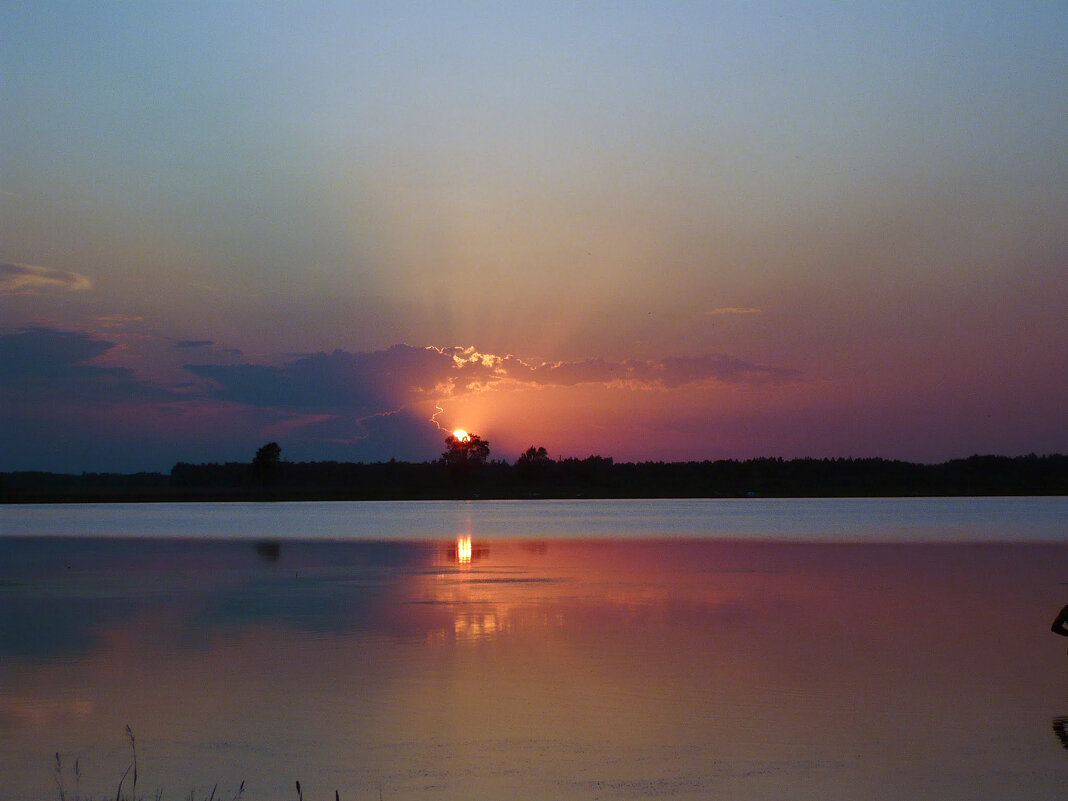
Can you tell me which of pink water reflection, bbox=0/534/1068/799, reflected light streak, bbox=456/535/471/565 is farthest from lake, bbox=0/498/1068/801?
reflected light streak, bbox=456/535/471/565

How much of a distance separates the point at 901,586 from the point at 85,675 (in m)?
18.3

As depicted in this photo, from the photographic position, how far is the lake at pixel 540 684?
10.2 m

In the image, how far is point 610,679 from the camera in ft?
47.8

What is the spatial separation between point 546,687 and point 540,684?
22 cm

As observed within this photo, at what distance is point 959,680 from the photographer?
14.6 metres

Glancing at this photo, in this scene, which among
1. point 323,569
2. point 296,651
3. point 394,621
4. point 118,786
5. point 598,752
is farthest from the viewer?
point 323,569

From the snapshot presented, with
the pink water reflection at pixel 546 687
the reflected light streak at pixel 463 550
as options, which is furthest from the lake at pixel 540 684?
the reflected light streak at pixel 463 550

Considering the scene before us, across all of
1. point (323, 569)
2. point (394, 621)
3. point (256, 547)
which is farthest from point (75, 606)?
point (256, 547)

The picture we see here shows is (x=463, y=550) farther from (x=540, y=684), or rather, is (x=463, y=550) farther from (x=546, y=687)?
(x=546, y=687)

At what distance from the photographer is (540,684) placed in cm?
1434

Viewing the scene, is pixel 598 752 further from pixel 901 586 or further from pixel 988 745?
pixel 901 586

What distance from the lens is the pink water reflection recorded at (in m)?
10.3

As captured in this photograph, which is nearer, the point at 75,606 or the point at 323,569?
the point at 75,606

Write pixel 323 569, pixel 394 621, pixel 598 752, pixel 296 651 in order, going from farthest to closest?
1. pixel 323 569
2. pixel 394 621
3. pixel 296 651
4. pixel 598 752
